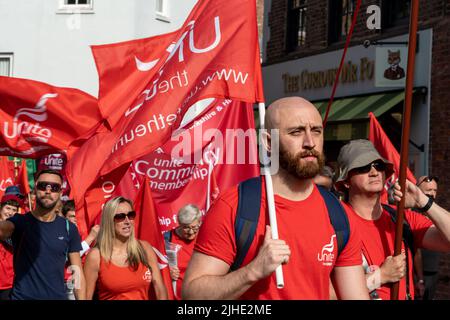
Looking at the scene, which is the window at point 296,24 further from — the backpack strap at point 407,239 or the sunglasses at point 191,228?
the backpack strap at point 407,239

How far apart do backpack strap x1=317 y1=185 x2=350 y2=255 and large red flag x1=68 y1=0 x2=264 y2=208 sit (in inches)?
52.5

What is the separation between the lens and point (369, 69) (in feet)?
51.6

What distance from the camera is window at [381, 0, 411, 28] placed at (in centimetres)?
1542

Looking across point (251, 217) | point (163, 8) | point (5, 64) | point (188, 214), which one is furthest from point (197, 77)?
point (163, 8)

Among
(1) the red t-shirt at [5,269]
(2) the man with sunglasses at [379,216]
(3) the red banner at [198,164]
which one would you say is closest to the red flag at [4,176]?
(1) the red t-shirt at [5,269]

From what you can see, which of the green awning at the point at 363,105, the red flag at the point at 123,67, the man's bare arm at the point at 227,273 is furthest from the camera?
the green awning at the point at 363,105

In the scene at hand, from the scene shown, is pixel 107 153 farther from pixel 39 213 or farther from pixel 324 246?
pixel 324 246

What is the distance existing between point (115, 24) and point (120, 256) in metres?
14.2

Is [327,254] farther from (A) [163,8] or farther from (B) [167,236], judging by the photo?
(A) [163,8]

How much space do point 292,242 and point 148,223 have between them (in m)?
4.42

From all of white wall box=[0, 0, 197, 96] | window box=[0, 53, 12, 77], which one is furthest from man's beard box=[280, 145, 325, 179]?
window box=[0, 53, 12, 77]

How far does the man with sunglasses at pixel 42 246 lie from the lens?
712cm

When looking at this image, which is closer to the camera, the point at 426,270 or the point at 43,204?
the point at 43,204

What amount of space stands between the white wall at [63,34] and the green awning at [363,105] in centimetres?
600
